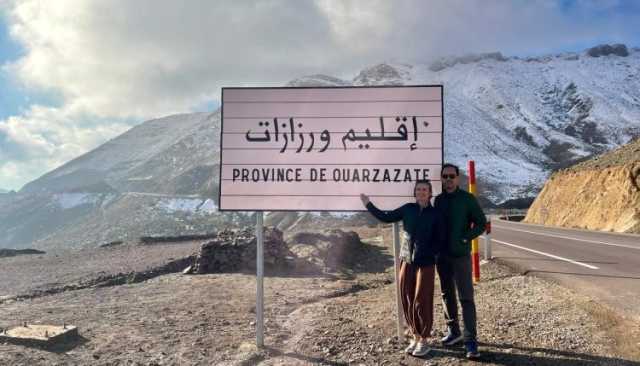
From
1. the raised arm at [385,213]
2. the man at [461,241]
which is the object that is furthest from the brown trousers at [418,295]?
the raised arm at [385,213]

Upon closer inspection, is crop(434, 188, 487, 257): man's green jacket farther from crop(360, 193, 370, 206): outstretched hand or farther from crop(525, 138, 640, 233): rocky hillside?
crop(525, 138, 640, 233): rocky hillside

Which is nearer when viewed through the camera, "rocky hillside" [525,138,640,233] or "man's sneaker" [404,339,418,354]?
"man's sneaker" [404,339,418,354]

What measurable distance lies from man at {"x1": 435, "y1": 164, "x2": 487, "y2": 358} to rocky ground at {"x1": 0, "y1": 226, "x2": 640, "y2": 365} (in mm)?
463

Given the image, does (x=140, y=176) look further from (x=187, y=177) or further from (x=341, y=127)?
(x=341, y=127)

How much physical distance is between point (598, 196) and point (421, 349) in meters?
27.7

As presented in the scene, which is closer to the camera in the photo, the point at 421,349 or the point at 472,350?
the point at 472,350

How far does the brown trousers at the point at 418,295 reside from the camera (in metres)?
5.15

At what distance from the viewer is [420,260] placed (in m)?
5.15

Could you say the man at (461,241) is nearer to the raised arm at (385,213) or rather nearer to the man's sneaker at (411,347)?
the raised arm at (385,213)

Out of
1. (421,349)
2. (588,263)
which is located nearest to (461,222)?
(421,349)

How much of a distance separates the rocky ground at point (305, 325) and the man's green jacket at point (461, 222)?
126 cm

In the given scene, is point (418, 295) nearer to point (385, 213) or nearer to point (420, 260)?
point (420, 260)

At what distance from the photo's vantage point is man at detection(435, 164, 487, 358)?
5.05 metres

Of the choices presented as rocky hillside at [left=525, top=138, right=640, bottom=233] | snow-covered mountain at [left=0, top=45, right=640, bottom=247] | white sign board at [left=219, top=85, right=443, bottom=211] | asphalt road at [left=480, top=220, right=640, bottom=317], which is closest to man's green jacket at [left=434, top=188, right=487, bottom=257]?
white sign board at [left=219, top=85, right=443, bottom=211]
